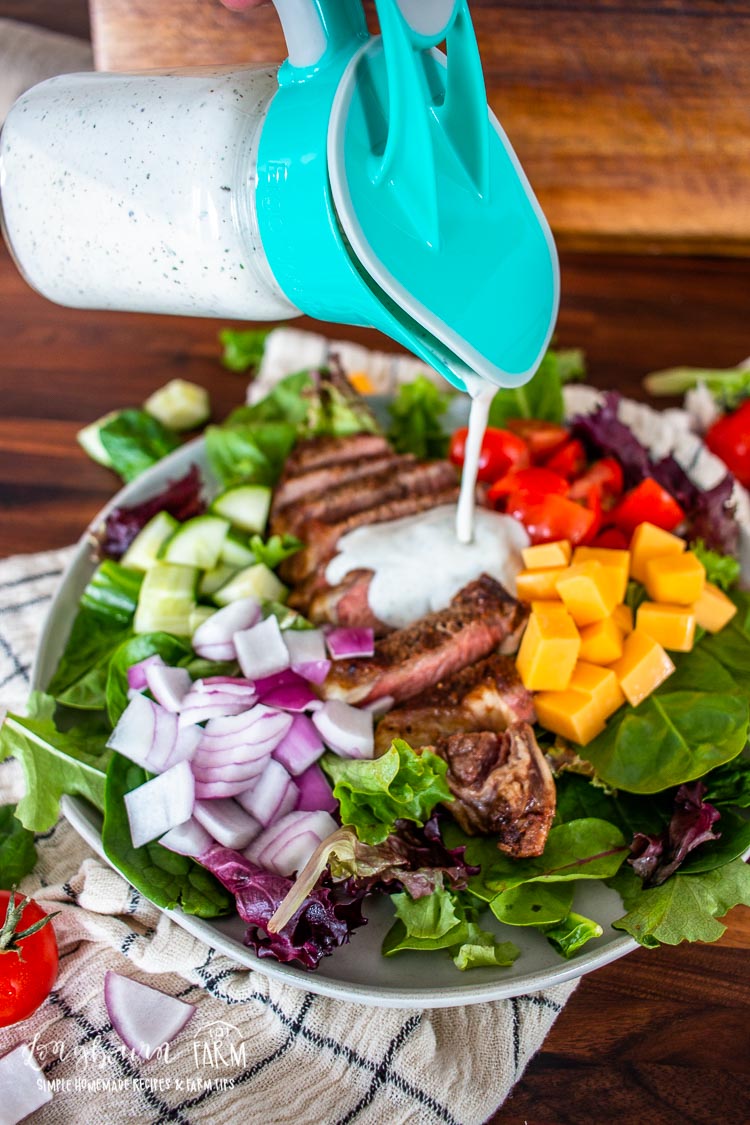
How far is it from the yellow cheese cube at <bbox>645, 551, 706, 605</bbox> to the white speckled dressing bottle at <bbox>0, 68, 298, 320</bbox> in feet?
4.04

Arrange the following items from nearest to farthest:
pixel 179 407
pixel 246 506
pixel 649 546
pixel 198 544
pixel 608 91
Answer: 1. pixel 649 546
2. pixel 198 544
3. pixel 246 506
4. pixel 179 407
5. pixel 608 91

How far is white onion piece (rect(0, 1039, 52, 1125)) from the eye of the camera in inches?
66.2

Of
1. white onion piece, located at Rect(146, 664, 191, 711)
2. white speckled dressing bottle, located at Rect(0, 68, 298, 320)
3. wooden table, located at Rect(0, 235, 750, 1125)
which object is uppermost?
white speckled dressing bottle, located at Rect(0, 68, 298, 320)

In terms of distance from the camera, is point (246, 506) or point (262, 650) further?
point (246, 506)

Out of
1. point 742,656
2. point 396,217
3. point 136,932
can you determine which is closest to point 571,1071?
point 136,932

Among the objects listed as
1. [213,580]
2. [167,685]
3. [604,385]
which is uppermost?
[167,685]

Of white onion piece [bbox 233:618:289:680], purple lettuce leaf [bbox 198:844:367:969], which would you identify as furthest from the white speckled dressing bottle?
purple lettuce leaf [bbox 198:844:367:969]

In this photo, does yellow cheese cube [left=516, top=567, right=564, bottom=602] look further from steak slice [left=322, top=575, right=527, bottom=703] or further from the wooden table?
the wooden table

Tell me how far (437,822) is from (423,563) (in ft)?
2.33

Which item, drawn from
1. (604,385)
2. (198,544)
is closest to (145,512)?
(198,544)

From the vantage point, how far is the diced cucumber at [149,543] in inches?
107

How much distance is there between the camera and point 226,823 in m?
2.05

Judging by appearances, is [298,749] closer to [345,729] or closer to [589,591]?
[345,729]

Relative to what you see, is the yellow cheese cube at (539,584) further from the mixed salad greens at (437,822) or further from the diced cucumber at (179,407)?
the diced cucumber at (179,407)
